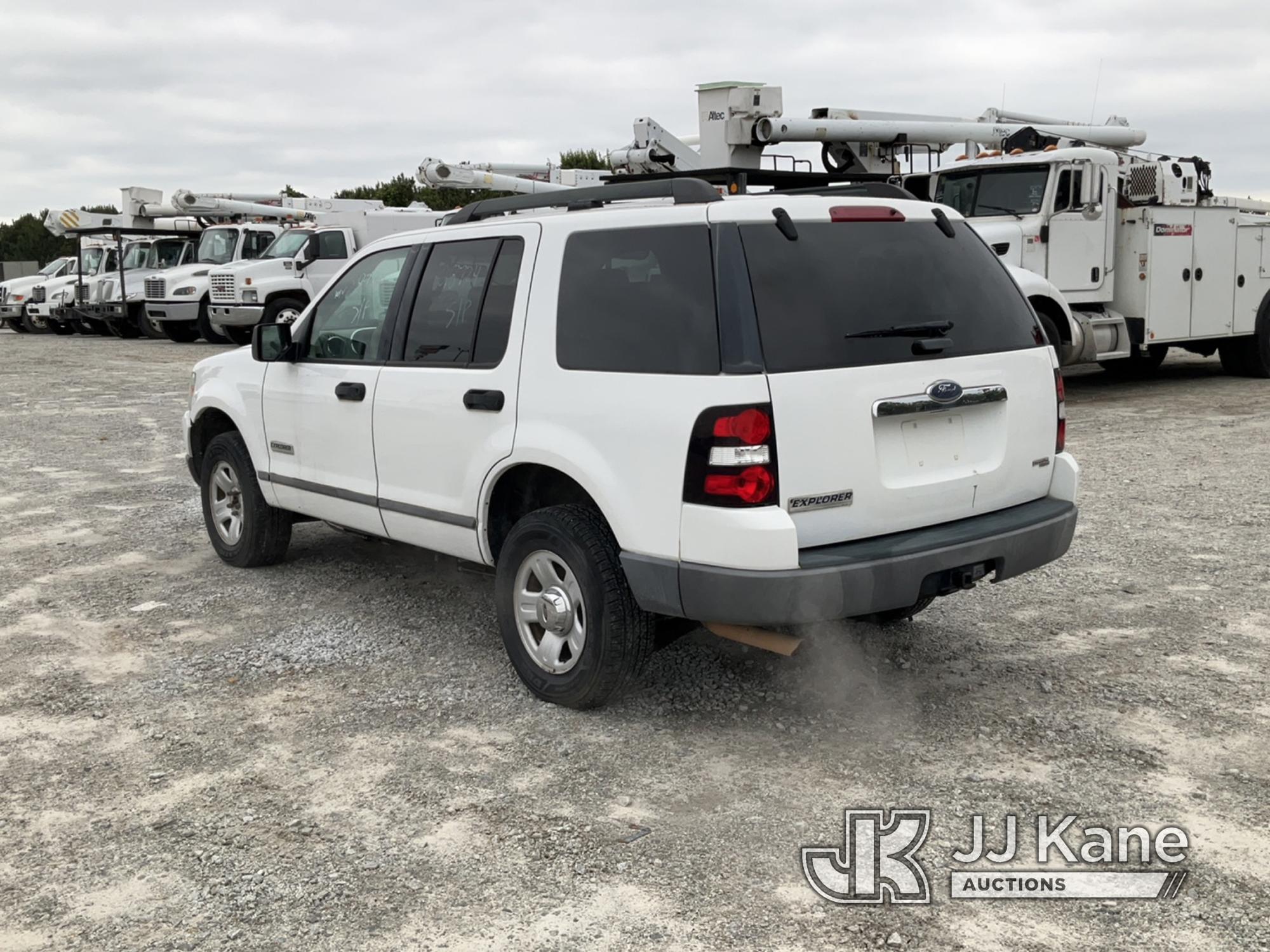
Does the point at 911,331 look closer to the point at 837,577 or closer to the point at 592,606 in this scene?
the point at 837,577

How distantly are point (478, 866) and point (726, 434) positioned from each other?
4.85 feet

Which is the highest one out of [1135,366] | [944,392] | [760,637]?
[944,392]

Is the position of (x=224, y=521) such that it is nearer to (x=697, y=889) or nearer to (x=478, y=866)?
(x=478, y=866)

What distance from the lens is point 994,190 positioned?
1384 centimetres

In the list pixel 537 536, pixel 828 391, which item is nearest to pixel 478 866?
pixel 537 536

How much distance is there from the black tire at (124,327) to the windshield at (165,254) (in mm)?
1422

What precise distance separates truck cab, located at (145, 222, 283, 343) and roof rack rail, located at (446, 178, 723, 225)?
2079 centimetres

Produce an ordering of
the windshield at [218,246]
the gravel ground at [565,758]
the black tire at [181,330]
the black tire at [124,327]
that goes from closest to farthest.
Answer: the gravel ground at [565,758]
the windshield at [218,246]
the black tire at [181,330]
the black tire at [124,327]

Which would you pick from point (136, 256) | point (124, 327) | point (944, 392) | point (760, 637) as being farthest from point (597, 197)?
point (124, 327)

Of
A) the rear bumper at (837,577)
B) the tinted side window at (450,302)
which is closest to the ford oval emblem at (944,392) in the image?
the rear bumper at (837,577)

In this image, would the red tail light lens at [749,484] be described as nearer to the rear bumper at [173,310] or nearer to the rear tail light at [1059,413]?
the rear tail light at [1059,413]

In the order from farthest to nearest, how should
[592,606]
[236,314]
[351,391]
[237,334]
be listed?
1. [237,334]
2. [236,314]
3. [351,391]
4. [592,606]

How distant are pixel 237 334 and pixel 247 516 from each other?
20.4 meters

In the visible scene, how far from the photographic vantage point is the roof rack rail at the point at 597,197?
434 cm
